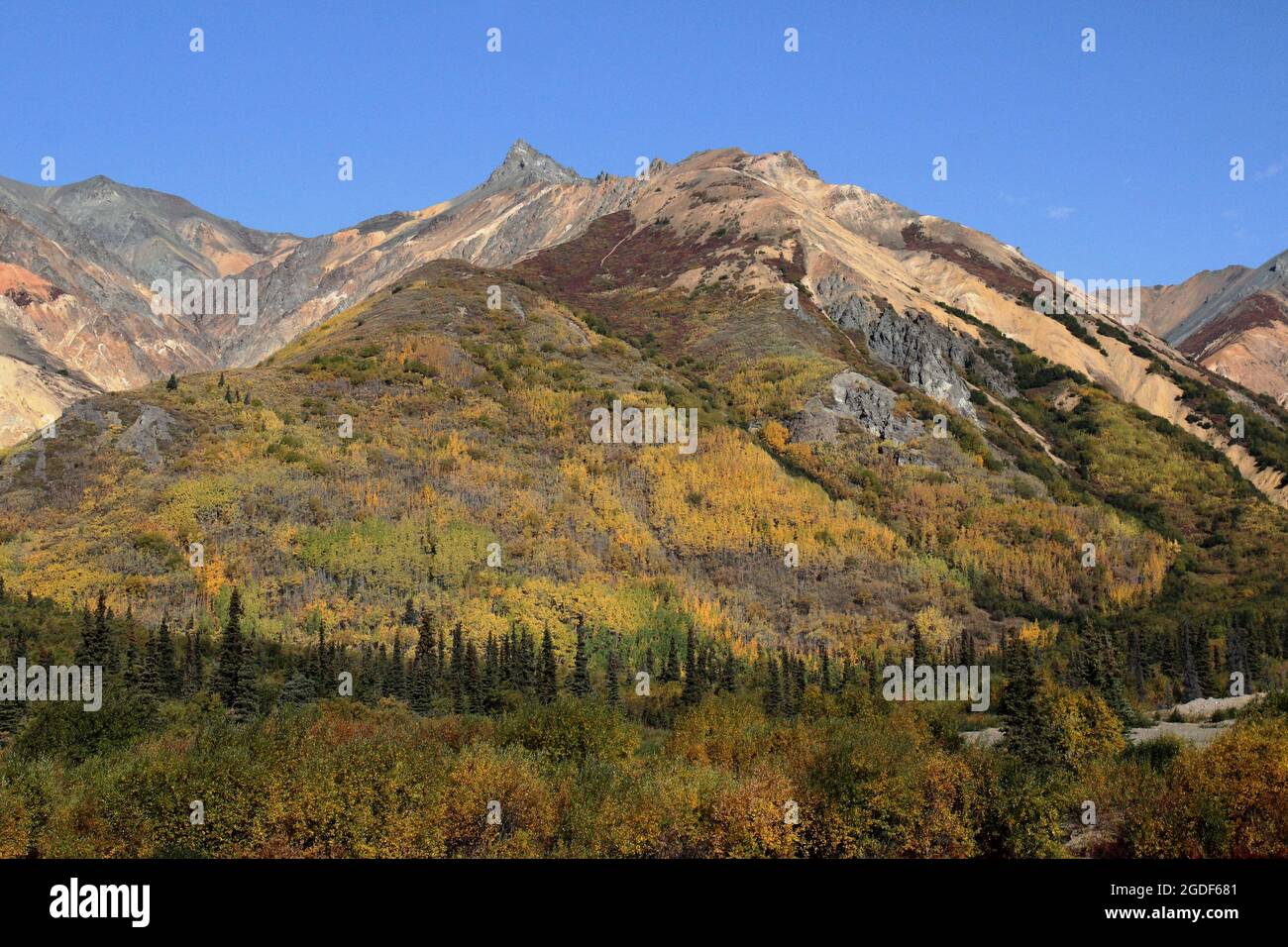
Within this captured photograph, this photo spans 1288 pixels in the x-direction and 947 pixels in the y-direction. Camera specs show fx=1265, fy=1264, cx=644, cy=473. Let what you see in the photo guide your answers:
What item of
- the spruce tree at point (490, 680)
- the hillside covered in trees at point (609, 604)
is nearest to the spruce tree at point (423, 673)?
the hillside covered in trees at point (609, 604)

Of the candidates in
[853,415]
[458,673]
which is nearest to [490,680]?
[458,673]

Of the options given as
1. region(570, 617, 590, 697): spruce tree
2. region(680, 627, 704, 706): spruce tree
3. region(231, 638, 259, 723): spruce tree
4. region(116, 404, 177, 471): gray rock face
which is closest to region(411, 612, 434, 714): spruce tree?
region(570, 617, 590, 697): spruce tree

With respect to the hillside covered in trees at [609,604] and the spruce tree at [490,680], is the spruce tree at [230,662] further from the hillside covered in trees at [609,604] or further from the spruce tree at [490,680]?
the spruce tree at [490,680]

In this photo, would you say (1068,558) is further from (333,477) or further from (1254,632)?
(333,477)

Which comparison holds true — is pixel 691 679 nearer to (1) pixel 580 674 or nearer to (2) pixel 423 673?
(1) pixel 580 674

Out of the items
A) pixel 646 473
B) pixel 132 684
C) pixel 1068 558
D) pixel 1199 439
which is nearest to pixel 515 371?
pixel 646 473

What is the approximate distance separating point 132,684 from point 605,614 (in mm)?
41613

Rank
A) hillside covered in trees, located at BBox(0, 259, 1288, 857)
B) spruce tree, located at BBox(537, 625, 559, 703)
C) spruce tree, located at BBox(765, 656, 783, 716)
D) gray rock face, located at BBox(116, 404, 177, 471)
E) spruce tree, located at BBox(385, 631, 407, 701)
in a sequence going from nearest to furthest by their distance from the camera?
hillside covered in trees, located at BBox(0, 259, 1288, 857)
spruce tree, located at BBox(765, 656, 783, 716)
spruce tree, located at BBox(385, 631, 407, 701)
spruce tree, located at BBox(537, 625, 559, 703)
gray rock face, located at BBox(116, 404, 177, 471)

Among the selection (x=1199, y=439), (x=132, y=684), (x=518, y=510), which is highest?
(x=1199, y=439)

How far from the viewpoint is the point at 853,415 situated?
159 meters

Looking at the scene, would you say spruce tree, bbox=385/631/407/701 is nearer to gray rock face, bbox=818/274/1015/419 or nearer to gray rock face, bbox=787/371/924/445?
gray rock face, bbox=787/371/924/445

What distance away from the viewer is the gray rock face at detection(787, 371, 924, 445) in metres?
157
